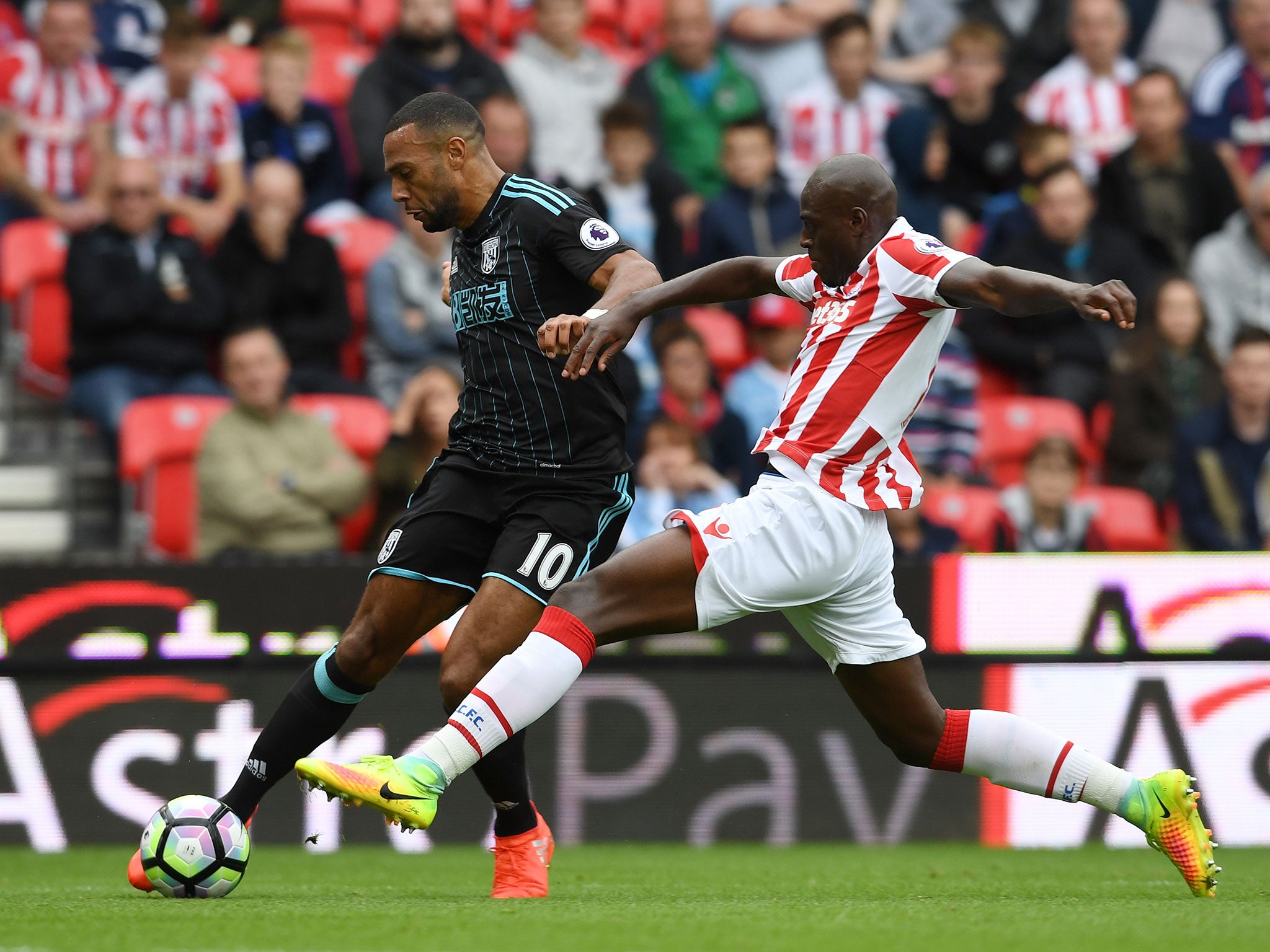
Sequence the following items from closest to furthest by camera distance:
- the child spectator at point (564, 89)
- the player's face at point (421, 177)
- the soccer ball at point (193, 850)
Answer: the soccer ball at point (193, 850)
the player's face at point (421, 177)
the child spectator at point (564, 89)

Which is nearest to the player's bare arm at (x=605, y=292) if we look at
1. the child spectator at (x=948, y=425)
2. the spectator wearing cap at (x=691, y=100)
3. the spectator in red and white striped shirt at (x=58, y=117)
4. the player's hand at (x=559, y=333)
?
the player's hand at (x=559, y=333)

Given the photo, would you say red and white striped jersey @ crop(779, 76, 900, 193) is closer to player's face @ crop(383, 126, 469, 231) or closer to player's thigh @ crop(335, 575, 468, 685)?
player's face @ crop(383, 126, 469, 231)

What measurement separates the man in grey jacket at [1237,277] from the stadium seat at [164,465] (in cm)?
631

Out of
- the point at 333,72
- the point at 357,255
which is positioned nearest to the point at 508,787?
the point at 357,255

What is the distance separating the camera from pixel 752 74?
12.4 metres

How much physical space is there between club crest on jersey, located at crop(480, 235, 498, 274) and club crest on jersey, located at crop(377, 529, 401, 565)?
87 cm

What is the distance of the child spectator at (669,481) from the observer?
9.19m

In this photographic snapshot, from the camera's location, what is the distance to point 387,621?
5516 mm

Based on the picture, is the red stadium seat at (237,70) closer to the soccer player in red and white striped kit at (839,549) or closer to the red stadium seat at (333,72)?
the red stadium seat at (333,72)

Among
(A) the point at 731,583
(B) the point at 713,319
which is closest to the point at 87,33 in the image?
(B) the point at 713,319

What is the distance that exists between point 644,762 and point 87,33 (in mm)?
6199

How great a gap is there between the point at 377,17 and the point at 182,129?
2.02 meters

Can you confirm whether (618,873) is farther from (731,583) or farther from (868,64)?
(868,64)

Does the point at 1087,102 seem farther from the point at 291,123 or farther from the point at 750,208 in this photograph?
the point at 291,123
